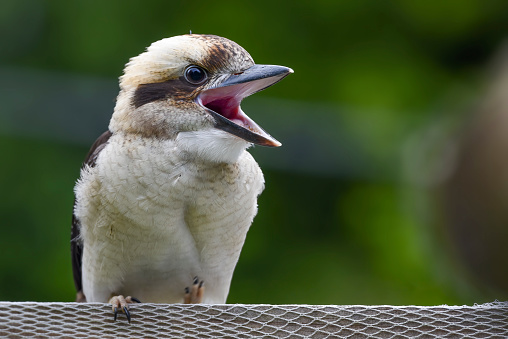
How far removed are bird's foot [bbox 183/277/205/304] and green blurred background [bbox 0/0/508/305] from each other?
2.28 meters

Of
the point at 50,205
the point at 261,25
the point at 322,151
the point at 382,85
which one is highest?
the point at 261,25

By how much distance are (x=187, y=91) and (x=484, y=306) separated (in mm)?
1419

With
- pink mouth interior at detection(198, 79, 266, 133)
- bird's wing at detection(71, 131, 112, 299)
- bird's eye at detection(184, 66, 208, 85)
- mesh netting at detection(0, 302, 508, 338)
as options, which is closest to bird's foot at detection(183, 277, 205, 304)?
bird's wing at detection(71, 131, 112, 299)

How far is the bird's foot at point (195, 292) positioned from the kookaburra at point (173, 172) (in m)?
0.06

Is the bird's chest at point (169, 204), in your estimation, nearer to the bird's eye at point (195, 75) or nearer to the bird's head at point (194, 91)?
the bird's head at point (194, 91)

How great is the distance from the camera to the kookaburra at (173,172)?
2.84 metres

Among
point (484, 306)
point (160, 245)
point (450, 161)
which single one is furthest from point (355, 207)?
point (450, 161)

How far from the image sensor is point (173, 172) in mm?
2852

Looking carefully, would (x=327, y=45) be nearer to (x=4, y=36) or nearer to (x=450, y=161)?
(x=4, y=36)

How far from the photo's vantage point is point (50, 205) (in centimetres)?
594

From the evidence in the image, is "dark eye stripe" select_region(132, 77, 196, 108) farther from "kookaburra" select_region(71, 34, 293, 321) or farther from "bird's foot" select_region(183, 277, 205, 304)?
"bird's foot" select_region(183, 277, 205, 304)

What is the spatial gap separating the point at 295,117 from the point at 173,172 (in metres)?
3.23

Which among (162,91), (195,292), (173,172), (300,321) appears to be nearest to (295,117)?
(195,292)

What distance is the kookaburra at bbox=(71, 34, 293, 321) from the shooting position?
112 inches
